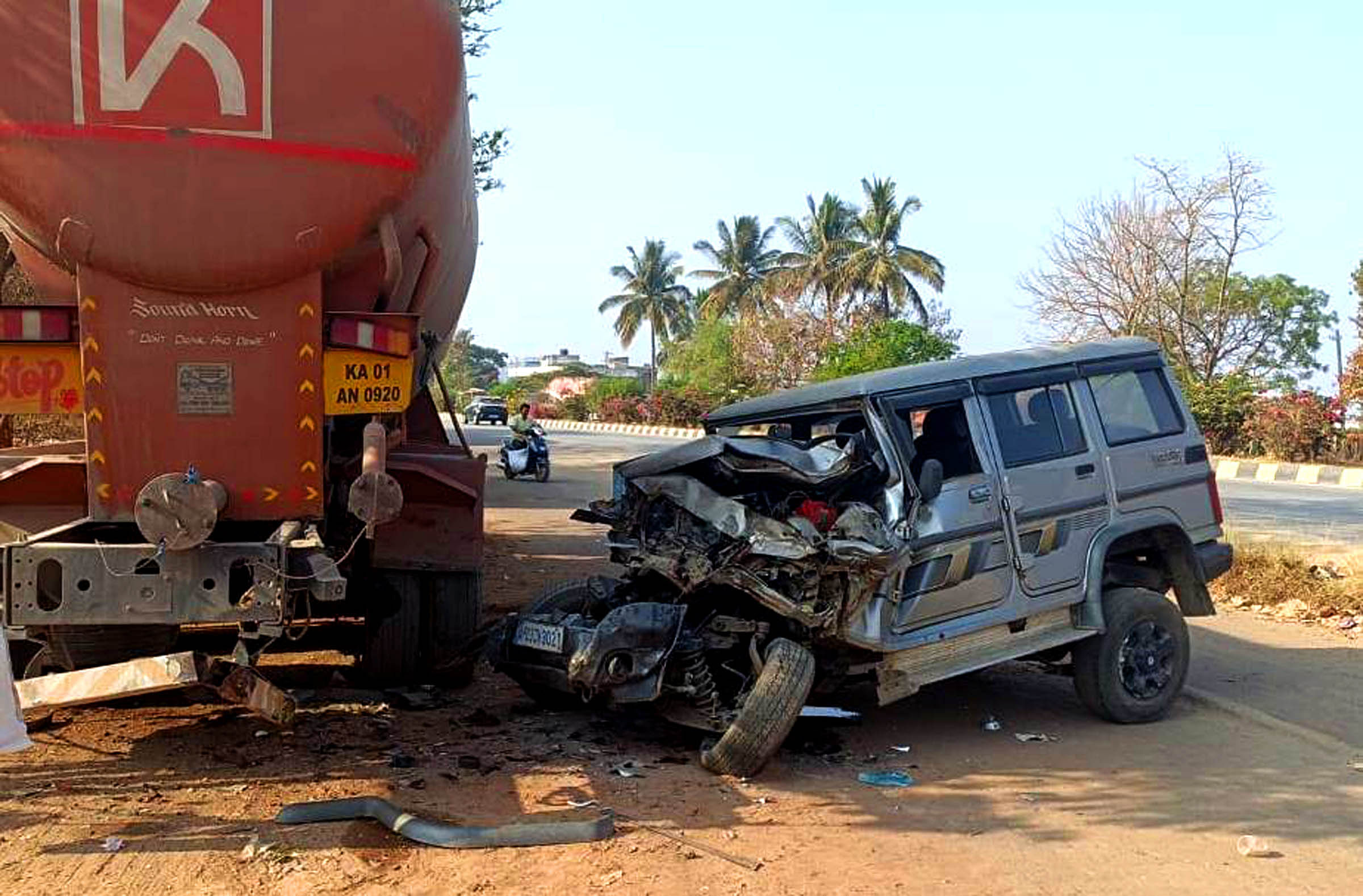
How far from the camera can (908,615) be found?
5.66 metres

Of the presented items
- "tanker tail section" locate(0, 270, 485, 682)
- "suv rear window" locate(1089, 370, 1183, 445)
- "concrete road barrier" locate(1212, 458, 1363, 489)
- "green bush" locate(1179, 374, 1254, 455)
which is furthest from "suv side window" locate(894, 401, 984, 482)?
"green bush" locate(1179, 374, 1254, 455)

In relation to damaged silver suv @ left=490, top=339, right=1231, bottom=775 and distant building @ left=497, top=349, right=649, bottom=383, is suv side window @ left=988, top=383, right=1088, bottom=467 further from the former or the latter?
distant building @ left=497, top=349, right=649, bottom=383

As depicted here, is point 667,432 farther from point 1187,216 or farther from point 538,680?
point 538,680

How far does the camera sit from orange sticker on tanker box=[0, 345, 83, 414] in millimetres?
4695

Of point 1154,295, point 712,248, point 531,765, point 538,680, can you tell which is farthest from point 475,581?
point 712,248

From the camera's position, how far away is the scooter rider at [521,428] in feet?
74.1

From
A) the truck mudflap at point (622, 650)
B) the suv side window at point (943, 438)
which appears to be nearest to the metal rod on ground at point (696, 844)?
the truck mudflap at point (622, 650)

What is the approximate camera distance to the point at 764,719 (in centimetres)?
513

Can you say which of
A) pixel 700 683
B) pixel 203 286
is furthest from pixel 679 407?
pixel 203 286

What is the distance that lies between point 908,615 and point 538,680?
1.93 meters

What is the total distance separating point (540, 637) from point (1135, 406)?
141 inches

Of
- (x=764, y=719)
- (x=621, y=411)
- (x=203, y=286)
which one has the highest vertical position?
(x=621, y=411)

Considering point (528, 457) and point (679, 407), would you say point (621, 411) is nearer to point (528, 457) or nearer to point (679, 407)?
point (679, 407)

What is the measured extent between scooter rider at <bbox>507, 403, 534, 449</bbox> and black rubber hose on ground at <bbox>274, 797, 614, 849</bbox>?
18.1m
